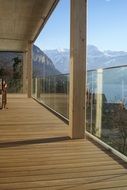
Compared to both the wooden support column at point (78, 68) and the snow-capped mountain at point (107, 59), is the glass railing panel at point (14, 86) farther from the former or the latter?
the wooden support column at point (78, 68)

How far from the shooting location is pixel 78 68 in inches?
225

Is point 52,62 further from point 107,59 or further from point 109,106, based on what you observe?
point 109,106

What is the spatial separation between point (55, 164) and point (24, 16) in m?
7.72

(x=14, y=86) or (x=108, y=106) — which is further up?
(x=14, y=86)

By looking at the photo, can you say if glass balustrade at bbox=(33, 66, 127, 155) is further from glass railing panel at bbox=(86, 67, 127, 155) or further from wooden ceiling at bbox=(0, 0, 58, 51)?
wooden ceiling at bbox=(0, 0, 58, 51)

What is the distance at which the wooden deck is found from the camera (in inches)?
135

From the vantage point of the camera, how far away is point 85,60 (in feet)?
18.8

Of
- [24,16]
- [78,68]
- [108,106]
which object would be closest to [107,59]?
[24,16]

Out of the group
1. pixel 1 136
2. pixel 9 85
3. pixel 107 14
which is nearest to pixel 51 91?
pixel 1 136

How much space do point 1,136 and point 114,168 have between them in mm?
2594

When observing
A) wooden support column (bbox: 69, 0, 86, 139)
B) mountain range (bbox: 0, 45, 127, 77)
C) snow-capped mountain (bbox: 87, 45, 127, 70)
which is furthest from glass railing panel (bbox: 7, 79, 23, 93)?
wooden support column (bbox: 69, 0, 86, 139)

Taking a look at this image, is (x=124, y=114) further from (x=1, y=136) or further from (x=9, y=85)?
(x=9, y=85)

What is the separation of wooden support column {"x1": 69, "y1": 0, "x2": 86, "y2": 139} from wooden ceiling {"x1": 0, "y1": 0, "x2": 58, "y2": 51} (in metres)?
3.00

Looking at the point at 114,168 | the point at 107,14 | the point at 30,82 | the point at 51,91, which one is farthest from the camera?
the point at 107,14
